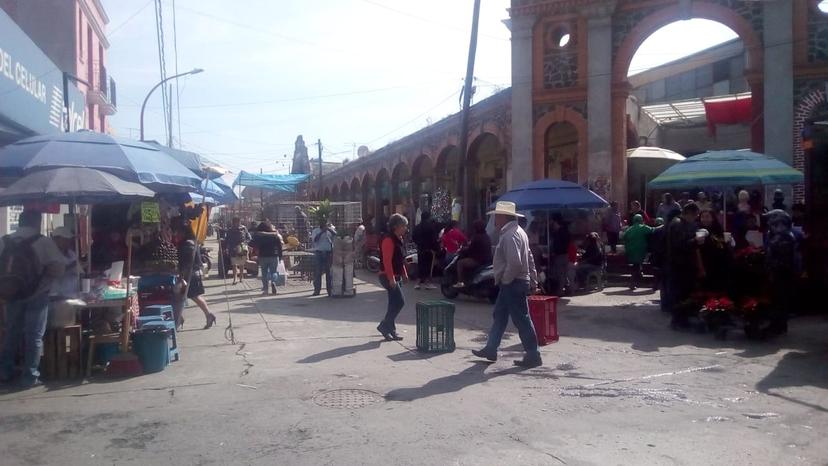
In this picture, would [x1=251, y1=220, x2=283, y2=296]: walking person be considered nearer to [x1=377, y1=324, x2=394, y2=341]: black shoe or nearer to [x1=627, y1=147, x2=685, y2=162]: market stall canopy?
[x1=377, y1=324, x2=394, y2=341]: black shoe

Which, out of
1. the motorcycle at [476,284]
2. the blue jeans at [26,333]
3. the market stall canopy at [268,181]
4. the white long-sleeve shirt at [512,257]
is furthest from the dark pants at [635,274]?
the market stall canopy at [268,181]

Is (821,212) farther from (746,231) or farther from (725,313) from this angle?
(746,231)

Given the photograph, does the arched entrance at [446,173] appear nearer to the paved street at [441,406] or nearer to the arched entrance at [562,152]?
the arched entrance at [562,152]

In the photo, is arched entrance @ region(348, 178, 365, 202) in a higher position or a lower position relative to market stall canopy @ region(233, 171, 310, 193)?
higher

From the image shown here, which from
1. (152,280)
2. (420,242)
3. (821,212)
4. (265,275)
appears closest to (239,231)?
(265,275)

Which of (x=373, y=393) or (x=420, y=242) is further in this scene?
(x=420, y=242)

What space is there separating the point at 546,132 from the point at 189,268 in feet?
37.9

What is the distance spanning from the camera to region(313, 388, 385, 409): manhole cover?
261 inches

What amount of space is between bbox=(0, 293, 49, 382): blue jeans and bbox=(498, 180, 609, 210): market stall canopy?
8.55 meters

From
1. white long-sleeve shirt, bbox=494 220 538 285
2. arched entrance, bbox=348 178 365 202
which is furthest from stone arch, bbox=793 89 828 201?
arched entrance, bbox=348 178 365 202

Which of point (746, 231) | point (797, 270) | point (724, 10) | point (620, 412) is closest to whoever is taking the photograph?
point (620, 412)

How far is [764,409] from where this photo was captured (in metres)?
6.53

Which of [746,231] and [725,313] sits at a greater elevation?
[746,231]

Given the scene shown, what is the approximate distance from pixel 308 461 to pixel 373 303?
8.86m
